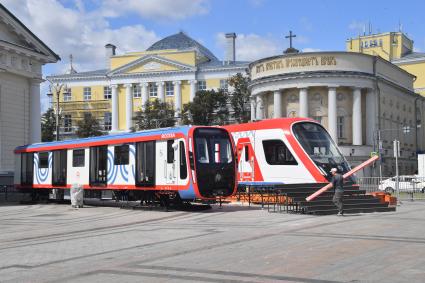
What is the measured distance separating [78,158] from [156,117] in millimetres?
42274

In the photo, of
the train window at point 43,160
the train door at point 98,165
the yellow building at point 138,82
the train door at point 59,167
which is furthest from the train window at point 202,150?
the yellow building at point 138,82

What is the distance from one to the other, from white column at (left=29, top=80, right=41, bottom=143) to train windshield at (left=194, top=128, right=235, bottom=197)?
1976cm

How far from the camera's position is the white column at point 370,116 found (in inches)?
2314

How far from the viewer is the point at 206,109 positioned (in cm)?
6888

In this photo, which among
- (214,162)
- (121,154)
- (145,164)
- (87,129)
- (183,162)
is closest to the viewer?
(183,162)

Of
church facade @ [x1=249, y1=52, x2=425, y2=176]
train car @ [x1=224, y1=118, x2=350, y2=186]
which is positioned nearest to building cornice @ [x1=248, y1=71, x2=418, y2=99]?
church facade @ [x1=249, y1=52, x2=425, y2=176]

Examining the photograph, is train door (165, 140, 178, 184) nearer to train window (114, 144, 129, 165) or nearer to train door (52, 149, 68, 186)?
train window (114, 144, 129, 165)

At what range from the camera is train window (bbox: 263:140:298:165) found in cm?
2645

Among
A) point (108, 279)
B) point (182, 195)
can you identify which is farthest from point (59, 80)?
point (108, 279)

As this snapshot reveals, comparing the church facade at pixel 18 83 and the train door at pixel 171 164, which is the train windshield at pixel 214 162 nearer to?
the train door at pixel 171 164

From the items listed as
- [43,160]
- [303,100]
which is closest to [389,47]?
[303,100]

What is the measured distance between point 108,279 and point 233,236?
5.74 meters

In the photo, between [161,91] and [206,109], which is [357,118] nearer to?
[206,109]

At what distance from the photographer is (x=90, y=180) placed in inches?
1094
